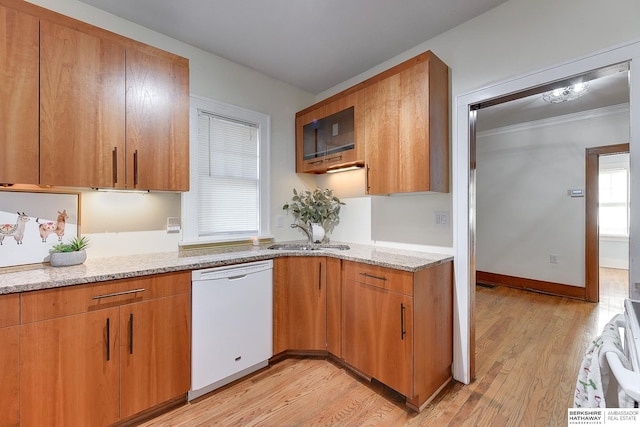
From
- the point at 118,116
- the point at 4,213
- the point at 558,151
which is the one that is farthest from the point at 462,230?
the point at 558,151

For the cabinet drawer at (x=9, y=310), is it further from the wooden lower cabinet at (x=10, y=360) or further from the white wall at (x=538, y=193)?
the white wall at (x=538, y=193)

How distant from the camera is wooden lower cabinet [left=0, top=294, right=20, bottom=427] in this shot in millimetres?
1211

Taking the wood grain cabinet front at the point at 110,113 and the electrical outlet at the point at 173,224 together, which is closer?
the wood grain cabinet front at the point at 110,113

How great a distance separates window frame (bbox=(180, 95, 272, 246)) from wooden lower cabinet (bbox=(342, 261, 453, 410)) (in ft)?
3.64

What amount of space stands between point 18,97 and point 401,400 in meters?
2.79

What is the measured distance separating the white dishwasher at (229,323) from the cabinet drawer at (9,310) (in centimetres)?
75

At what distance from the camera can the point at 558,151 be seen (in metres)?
3.83

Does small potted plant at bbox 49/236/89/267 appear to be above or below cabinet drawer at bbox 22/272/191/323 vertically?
above

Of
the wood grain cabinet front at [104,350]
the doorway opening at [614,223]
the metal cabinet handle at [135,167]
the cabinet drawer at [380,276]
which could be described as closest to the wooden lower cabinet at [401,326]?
the cabinet drawer at [380,276]

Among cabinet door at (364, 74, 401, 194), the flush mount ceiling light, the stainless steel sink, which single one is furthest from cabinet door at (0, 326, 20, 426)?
the flush mount ceiling light

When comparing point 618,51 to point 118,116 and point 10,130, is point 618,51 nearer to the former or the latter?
point 118,116

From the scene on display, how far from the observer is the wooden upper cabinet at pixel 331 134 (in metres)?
2.38

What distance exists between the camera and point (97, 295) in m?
1.42

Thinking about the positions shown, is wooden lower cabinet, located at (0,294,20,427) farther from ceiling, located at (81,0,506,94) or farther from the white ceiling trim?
the white ceiling trim
